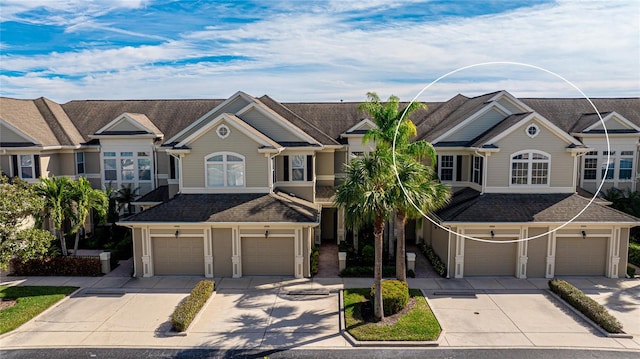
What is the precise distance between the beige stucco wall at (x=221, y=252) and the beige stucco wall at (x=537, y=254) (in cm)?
1441

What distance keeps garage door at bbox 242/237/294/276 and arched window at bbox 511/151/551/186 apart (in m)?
12.0

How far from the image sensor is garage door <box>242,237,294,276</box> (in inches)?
814

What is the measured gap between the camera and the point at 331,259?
2358cm

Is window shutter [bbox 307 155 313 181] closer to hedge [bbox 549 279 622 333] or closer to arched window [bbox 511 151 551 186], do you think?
arched window [bbox 511 151 551 186]

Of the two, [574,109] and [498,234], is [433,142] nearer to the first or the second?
[498,234]

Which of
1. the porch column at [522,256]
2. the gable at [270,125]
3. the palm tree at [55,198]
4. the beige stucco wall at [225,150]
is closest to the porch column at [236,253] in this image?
the beige stucco wall at [225,150]

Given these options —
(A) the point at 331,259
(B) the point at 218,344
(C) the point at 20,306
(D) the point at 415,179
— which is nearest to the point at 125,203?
(C) the point at 20,306

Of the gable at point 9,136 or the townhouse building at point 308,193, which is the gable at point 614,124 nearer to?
the townhouse building at point 308,193

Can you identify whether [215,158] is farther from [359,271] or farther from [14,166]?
[14,166]

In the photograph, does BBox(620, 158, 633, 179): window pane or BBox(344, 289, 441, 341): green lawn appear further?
BBox(620, 158, 633, 179): window pane

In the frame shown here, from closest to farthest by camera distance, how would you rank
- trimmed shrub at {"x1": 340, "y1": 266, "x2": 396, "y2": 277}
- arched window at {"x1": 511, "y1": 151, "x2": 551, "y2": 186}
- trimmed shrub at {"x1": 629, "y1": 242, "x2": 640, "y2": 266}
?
trimmed shrub at {"x1": 340, "y1": 266, "x2": 396, "y2": 277}
arched window at {"x1": 511, "y1": 151, "x2": 551, "y2": 186}
trimmed shrub at {"x1": 629, "y1": 242, "x2": 640, "y2": 266}

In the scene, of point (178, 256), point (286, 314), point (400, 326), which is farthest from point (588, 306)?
point (178, 256)

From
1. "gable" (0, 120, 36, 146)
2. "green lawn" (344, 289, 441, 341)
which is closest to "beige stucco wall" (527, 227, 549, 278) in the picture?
"green lawn" (344, 289, 441, 341)

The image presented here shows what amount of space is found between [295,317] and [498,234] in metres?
10.6
